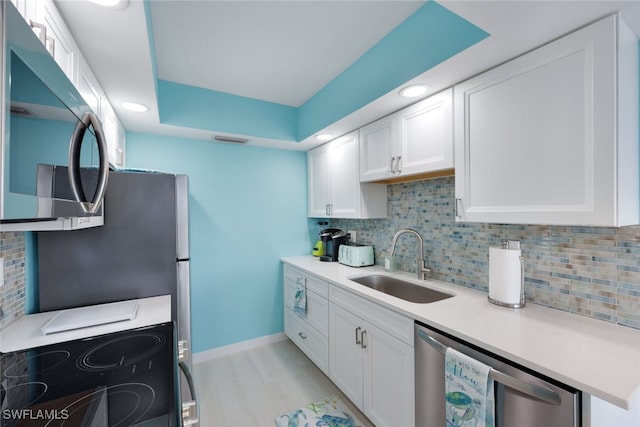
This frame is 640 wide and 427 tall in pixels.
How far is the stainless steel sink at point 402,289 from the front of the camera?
1.85 m

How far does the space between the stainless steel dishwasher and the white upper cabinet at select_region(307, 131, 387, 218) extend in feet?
4.03

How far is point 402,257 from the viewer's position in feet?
7.50

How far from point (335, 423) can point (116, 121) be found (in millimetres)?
2611

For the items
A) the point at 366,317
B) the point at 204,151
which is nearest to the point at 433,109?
the point at 366,317

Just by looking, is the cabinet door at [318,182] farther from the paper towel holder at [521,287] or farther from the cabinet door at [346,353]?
the paper towel holder at [521,287]

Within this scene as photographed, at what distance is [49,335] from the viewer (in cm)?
117

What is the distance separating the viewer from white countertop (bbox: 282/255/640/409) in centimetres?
81

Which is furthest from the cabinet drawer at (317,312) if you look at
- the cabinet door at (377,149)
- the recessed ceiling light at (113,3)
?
the recessed ceiling light at (113,3)

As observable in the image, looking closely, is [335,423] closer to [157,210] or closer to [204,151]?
[157,210]

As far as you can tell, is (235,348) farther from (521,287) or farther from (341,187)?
(521,287)

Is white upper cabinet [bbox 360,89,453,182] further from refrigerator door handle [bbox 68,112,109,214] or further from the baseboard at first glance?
the baseboard

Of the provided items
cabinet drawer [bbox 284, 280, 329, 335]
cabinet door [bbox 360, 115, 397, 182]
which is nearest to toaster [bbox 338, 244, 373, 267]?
cabinet drawer [bbox 284, 280, 329, 335]

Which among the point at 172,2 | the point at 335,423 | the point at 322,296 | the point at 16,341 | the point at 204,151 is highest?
the point at 172,2

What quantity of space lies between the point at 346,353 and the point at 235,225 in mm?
1639
